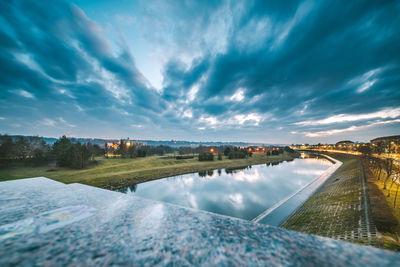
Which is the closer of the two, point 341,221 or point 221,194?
point 341,221

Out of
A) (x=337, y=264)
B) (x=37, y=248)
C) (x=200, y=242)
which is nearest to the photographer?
(x=337, y=264)

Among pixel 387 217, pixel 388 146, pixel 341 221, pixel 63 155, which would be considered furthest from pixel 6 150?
pixel 388 146

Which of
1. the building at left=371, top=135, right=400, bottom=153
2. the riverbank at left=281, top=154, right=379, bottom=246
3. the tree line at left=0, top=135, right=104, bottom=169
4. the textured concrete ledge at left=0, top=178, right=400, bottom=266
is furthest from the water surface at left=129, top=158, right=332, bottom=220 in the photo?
the building at left=371, top=135, right=400, bottom=153

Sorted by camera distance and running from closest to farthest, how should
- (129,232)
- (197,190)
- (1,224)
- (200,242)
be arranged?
1. (200,242)
2. (129,232)
3. (1,224)
4. (197,190)

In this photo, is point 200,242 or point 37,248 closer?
point 37,248

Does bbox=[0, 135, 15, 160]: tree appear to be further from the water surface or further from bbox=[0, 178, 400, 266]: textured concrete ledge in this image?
bbox=[0, 178, 400, 266]: textured concrete ledge

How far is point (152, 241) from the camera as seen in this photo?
54.7 inches

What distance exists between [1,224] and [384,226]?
52.9 ft

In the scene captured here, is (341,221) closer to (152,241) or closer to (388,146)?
(152,241)

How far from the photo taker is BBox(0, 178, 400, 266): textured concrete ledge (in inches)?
44.0

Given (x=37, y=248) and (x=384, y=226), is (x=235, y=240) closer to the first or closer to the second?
(x=37, y=248)

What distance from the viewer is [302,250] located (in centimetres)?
124

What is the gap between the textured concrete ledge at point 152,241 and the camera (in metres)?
1.12

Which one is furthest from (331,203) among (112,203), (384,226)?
(112,203)
